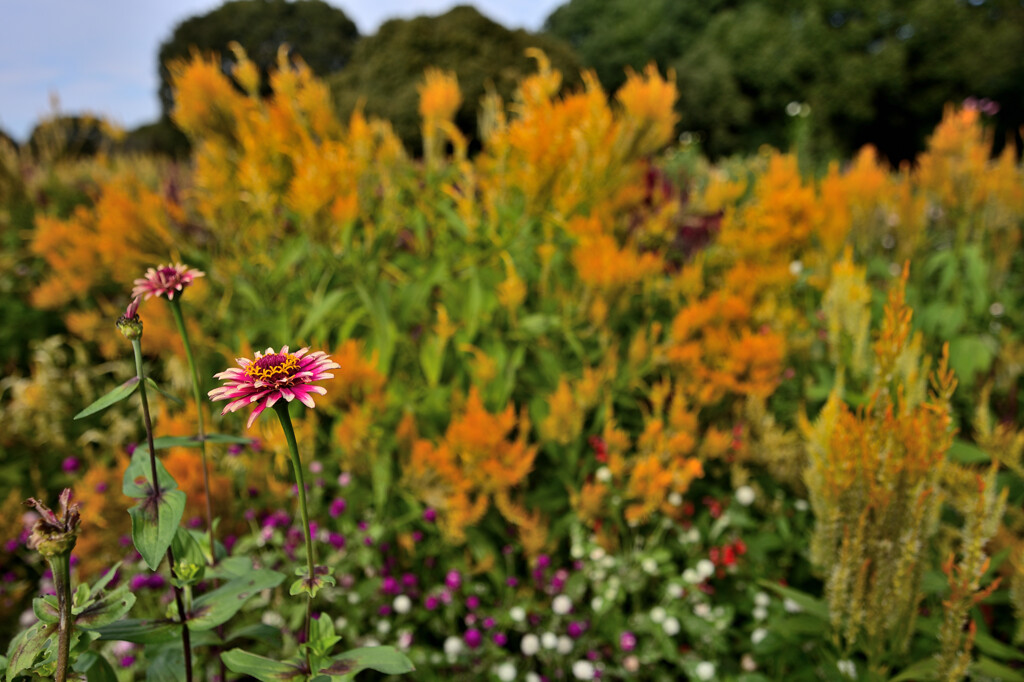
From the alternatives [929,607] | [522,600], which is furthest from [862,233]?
[522,600]

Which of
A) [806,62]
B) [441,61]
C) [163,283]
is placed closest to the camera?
[163,283]

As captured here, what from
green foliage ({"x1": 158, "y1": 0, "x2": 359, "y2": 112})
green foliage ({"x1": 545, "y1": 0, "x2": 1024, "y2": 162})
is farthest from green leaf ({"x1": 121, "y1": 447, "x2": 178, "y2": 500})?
green foliage ({"x1": 545, "y1": 0, "x2": 1024, "y2": 162})

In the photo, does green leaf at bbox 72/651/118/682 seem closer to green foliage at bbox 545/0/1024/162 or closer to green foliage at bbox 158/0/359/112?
green foliage at bbox 158/0/359/112

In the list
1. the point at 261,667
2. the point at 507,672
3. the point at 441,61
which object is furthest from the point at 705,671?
the point at 441,61

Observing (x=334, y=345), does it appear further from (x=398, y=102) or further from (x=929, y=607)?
(x=398, y=102)

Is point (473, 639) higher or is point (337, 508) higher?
point (337, 508)

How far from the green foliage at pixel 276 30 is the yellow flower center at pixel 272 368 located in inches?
703

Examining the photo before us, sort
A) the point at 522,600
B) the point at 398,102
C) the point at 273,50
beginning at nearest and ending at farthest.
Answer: the point at 522,600, the point at 398,102, the point at 273,50

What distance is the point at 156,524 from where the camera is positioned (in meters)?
0.86

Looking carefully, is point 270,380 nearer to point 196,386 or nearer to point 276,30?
point 196,386

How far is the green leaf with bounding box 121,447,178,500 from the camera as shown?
914 mm

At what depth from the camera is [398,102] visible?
7562mm

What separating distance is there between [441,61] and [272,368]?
304 inches

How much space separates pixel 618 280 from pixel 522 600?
3.91 feet
